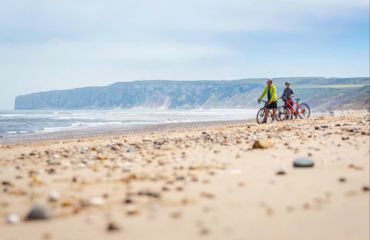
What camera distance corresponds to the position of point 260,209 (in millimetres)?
4898

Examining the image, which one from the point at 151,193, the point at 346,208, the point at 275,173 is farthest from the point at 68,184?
the point at 346,208

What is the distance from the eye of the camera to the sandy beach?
14.4 ft

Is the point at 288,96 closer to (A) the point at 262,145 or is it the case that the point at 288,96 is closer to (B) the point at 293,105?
(B) the point at 293,105

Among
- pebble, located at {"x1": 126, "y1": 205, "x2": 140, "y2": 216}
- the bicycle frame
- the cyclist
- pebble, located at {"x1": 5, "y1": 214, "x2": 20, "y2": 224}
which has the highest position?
the cyclist

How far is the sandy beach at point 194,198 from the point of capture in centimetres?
440

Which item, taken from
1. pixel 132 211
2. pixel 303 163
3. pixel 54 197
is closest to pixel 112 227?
pixel 132 211

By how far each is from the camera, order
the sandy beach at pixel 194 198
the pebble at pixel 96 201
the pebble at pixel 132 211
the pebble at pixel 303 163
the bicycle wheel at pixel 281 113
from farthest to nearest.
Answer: the bicycle wheel at pixel 281 113, the pebble at pixel 303 163, the pebble at pixel 96 201, the pebble at pixel 132 211, the sandy beach at pixel 194 198

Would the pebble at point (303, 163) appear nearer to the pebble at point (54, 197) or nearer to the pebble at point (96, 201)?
the pebble at point (96, 201)

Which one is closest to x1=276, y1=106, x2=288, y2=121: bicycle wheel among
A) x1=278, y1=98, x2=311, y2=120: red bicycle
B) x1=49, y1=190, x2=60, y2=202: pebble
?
x1=278, y1=98, x2=311, y2=120: red bicycle

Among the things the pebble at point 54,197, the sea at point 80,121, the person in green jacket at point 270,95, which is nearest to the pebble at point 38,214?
the pebble at point 54,197

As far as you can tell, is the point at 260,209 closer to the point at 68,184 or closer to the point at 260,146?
the point at 68,184

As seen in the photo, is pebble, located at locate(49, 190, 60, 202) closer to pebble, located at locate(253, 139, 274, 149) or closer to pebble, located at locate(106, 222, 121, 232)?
pebble, located at locate(106, 222, 121, 232)

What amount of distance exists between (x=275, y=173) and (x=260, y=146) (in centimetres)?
311

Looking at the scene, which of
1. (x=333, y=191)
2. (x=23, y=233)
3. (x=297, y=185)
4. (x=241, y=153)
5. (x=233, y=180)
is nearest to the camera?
(x=23, y=233)
